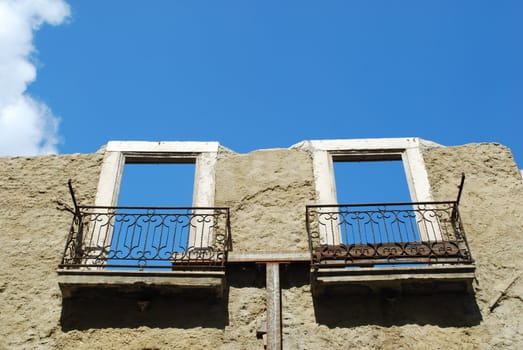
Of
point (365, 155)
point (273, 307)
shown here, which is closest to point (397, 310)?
point (273, 307)

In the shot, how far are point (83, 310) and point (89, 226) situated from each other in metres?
1.37

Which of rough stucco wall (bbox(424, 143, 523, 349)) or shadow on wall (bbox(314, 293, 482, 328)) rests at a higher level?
rough stucco wall (bbox(424, 143, 523, 349))

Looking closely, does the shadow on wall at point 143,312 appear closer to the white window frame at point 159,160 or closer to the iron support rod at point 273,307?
the iron support rod at point 273,307

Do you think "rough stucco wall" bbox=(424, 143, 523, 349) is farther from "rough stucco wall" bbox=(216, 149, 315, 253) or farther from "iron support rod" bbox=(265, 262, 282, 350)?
"iron support rod" bbox=(265, 262, 282, 350)

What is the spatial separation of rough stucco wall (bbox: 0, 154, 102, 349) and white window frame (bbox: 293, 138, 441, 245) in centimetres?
348

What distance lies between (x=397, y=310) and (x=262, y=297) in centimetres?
166

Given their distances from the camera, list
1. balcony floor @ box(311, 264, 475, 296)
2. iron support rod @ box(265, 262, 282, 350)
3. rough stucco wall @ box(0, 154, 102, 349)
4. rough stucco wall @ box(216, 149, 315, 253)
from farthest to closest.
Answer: rough stucco wall @ box(216, 149, 315, 253) < rough stucco wall @ box(0, 154, 102, 349) < balcony floor @ box(311, 264, 475, 296) < iron support rod @ box(265, 262, 282, 350)

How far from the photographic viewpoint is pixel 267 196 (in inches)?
301

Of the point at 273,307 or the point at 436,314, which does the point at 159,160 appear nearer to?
the point at 273,307

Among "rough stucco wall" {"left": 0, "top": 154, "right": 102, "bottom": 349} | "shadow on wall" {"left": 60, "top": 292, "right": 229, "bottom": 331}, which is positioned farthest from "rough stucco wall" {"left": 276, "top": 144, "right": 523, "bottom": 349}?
"rough stucco wall" {"left": 0, "top": 154, "right": 102, "bottom": 349}

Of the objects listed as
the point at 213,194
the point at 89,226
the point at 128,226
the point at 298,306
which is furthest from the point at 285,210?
the point at 89,226

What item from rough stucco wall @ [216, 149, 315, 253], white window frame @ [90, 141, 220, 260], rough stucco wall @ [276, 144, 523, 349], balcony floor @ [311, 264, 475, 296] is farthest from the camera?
white window frame @ [90, 141, 220, 260]

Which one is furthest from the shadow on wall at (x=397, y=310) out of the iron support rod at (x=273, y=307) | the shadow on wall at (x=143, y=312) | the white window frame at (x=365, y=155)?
the white window frame at (x=365, y=155)

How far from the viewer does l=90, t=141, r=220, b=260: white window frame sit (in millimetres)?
7562
